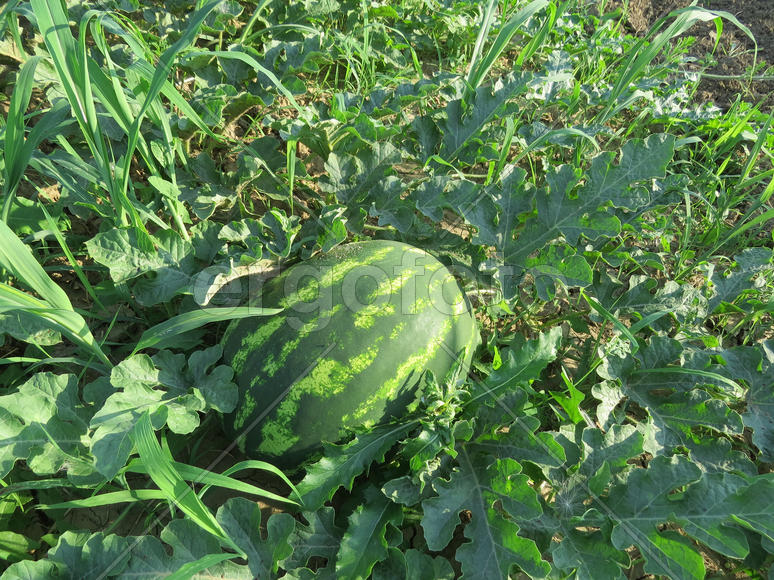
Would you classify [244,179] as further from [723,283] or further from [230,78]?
[723,283]

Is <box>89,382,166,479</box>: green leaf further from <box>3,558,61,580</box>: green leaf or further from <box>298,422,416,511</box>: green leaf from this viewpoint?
<box>298,422,416,511</box>: green leaf

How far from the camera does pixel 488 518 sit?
5.38 feet

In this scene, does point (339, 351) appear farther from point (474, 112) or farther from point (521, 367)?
point (474, 112)

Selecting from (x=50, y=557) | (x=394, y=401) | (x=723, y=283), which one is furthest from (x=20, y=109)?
(x=723, y=283)

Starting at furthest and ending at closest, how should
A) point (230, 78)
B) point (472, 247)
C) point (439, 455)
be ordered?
point (230, 78)
point (472, 247)
point (439, 455)

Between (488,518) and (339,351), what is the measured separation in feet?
2.18

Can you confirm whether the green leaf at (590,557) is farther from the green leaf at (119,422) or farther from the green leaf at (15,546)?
the green leaf at (15,546)

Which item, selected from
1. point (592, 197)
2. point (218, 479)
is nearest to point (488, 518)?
point (218, 479)

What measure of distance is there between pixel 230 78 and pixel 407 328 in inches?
58.5

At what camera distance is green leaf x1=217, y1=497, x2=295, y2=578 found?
1.60m

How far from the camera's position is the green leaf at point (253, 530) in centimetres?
160

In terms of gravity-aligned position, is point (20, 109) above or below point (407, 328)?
above

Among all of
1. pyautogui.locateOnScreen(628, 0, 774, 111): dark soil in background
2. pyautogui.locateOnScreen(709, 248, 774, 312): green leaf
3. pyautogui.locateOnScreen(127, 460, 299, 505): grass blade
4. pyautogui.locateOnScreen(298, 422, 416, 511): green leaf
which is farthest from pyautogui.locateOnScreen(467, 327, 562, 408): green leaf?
pyautogui.locateOnScreen(628, 0, 774, 111): dark soil in background

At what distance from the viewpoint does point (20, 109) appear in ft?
5.56
